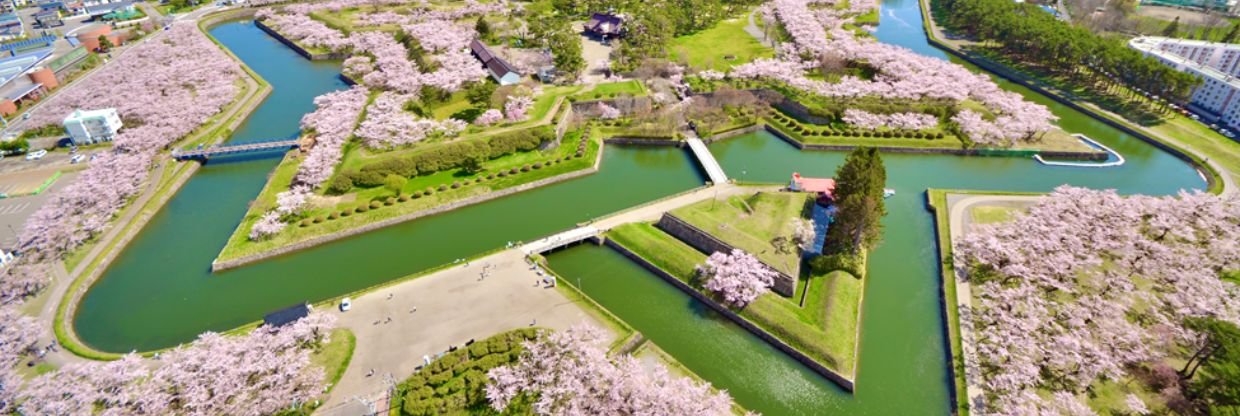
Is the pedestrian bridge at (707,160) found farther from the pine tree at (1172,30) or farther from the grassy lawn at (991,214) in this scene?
the pine tree at (1172,30)

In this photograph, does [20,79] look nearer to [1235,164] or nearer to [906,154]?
[906,154]

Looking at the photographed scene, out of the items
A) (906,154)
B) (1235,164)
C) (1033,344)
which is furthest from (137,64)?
(1235,164)

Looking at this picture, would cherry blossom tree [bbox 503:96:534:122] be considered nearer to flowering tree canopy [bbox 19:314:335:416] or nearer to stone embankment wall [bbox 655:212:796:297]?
stone embankment wall [bbox 655:212:796:297]

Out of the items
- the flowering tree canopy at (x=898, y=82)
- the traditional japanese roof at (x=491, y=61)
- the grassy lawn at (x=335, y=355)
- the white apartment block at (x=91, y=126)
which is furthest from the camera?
the traditional japanese roof at (x=491, y=61)

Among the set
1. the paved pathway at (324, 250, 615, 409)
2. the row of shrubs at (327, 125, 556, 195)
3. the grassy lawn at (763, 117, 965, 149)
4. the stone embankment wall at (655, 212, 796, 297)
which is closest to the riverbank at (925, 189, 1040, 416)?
the grassy lawn at (763, 117, 965, 149)

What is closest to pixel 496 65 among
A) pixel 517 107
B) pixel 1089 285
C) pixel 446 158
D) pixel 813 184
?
pixel 517 107

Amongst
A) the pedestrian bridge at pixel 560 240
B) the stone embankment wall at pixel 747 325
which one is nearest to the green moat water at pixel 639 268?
the stone embankment wall at pixel 747 325
